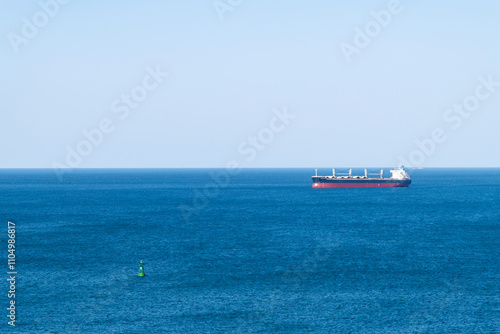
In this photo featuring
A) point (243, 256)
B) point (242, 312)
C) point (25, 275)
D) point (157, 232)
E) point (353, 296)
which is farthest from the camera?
point (157, 232)

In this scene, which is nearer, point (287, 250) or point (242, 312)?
point (242, 312)

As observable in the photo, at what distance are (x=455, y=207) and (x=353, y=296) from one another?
109 m

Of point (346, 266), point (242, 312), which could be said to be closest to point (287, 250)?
point (346, 266)

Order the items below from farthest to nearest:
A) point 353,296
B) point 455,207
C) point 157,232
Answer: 1. point 455,207
2. point 157,232
3. point 353,296

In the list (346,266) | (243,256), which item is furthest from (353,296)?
(243,256)

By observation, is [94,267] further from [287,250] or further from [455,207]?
[455,207]

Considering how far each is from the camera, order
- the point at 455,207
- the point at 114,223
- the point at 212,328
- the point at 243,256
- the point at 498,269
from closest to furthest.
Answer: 1. the point at 212,328
2. the point at 498,269
3. the point at 243,256
4. the point at 114,223
5. the point at 455,207

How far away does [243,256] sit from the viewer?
7262 cm

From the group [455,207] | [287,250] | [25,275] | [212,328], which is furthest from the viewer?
[455,207]

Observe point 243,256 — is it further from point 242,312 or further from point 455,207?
point 455,207

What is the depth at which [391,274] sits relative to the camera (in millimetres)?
61812

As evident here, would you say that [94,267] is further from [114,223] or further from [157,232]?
[114,223]

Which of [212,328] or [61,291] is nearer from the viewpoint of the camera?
[212,328]

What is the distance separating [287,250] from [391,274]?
19531 mm
